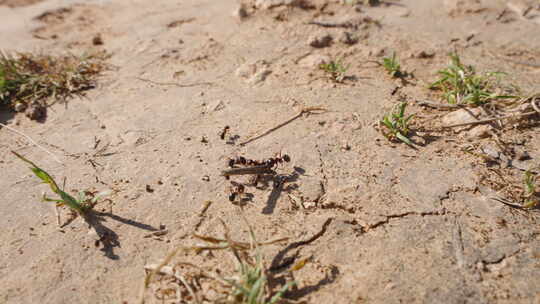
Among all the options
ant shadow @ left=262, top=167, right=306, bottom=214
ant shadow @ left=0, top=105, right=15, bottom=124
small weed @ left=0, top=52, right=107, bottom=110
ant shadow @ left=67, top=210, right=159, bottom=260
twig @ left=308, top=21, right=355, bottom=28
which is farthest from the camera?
twig @ left=308, top=21, right=355, bottom=28

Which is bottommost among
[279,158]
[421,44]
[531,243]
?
[531,243]

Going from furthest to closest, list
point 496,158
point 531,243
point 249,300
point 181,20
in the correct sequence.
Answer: point 181,20, point 496,158, point 531,243, point 249,300

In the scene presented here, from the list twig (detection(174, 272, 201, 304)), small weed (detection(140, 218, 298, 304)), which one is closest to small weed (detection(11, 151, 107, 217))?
small weed (detection(140, 218, 298, 304))

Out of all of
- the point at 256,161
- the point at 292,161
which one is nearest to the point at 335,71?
the point at 292,161

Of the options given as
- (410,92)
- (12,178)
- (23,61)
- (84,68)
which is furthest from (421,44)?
(23,61)

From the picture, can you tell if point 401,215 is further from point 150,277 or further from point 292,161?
point 150,277

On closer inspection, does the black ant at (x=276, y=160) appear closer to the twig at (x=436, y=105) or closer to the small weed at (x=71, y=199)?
the small weed at (x=71, y=199)

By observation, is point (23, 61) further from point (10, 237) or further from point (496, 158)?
Result: point (496, 158)

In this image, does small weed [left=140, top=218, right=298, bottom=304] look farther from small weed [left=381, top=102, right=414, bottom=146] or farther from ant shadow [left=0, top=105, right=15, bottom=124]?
ant shadow [left=0, top=105, right=15, bottom=124]
